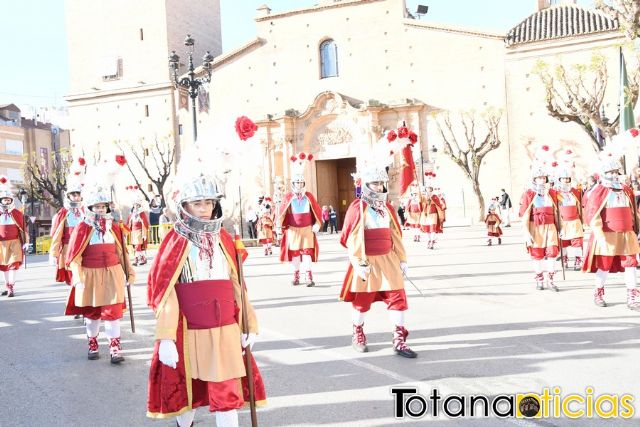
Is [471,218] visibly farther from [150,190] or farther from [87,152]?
[87,152]

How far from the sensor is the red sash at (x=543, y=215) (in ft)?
36.1

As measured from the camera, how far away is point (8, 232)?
1387 centimetres

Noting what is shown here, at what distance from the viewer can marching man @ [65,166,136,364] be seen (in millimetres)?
7492

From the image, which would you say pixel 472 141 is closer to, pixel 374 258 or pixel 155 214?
pixel 155 214

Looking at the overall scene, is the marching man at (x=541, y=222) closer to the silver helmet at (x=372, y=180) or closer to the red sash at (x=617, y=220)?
the red sash at (x=617, y=220)

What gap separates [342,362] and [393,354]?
61 cm

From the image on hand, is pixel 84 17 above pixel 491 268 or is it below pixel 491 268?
above

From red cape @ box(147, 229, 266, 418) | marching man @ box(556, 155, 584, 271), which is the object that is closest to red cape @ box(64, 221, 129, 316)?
red cape @ box(147, 229, 266, 418)

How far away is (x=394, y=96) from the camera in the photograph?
36094mm

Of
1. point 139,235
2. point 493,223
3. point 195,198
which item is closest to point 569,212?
point 493,223

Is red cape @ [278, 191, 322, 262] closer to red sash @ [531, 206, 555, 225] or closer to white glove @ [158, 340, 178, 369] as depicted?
red sash @ [531, 206, 555, 225]

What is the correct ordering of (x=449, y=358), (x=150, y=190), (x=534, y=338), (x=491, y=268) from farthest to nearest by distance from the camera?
(x=150, y=190) → (x=491, y=268) → (x=534, y=338) → (x=449, y=358)

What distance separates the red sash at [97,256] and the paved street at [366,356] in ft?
3.68

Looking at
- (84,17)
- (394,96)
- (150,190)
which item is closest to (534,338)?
(394,96)
